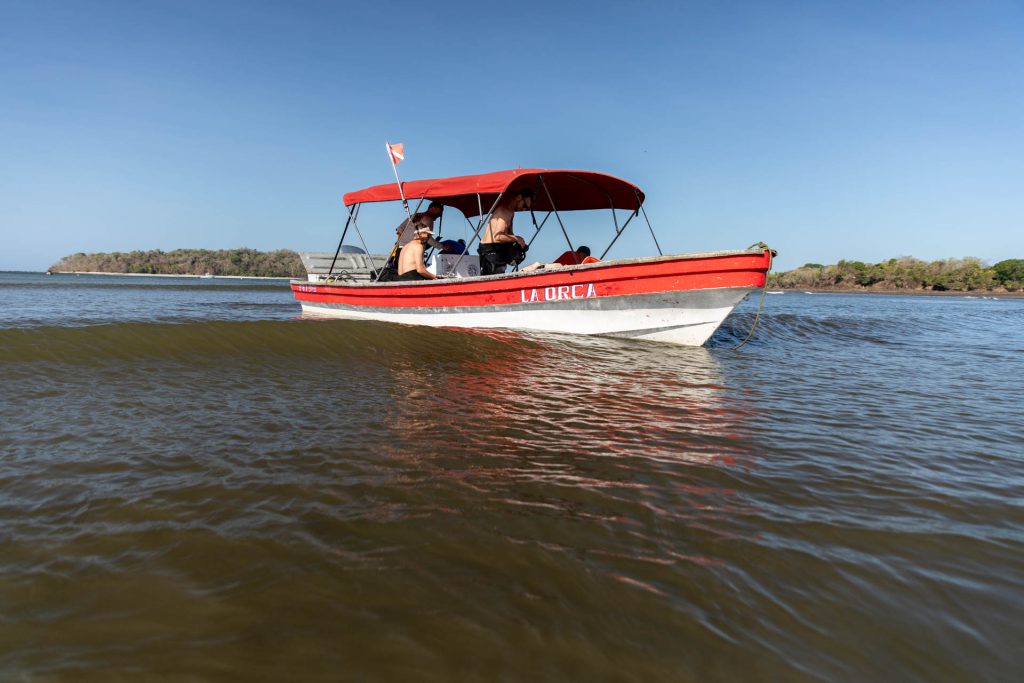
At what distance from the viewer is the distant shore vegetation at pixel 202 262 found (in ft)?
351

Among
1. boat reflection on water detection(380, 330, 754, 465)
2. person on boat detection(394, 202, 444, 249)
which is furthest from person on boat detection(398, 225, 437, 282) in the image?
boat reflection on water detection(380, 330, 754, 465)

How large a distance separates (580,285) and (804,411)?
5.12 meters

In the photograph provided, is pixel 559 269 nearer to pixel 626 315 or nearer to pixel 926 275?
pixel 626 315

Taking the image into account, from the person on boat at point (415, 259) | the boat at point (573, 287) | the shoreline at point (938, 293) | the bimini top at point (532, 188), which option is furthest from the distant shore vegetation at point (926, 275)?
the person on boat at point (415, 259)

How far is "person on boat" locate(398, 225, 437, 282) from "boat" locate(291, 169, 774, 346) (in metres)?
0.28

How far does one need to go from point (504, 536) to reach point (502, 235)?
885 centimetres

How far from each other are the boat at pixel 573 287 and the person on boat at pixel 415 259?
0.92 ft

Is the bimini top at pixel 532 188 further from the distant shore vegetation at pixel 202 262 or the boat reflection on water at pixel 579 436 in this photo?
the distant shore vegetation at pixel 202 262

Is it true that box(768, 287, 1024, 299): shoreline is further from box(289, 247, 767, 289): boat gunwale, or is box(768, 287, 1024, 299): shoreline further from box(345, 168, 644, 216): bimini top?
box(289, 247, 767, 289): boat gunwale

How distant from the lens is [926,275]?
54.9m

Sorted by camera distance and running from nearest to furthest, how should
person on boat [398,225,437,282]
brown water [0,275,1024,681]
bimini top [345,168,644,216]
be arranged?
brown water [0,275,1024,681] → bimini top [345,168,644,216] → person on boat [398,225,437,282]

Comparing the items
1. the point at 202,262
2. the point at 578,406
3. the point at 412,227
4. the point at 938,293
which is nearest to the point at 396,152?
the point at 412,227

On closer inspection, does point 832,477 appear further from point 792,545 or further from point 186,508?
point 186,508

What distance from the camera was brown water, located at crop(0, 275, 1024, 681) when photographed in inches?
63.0
